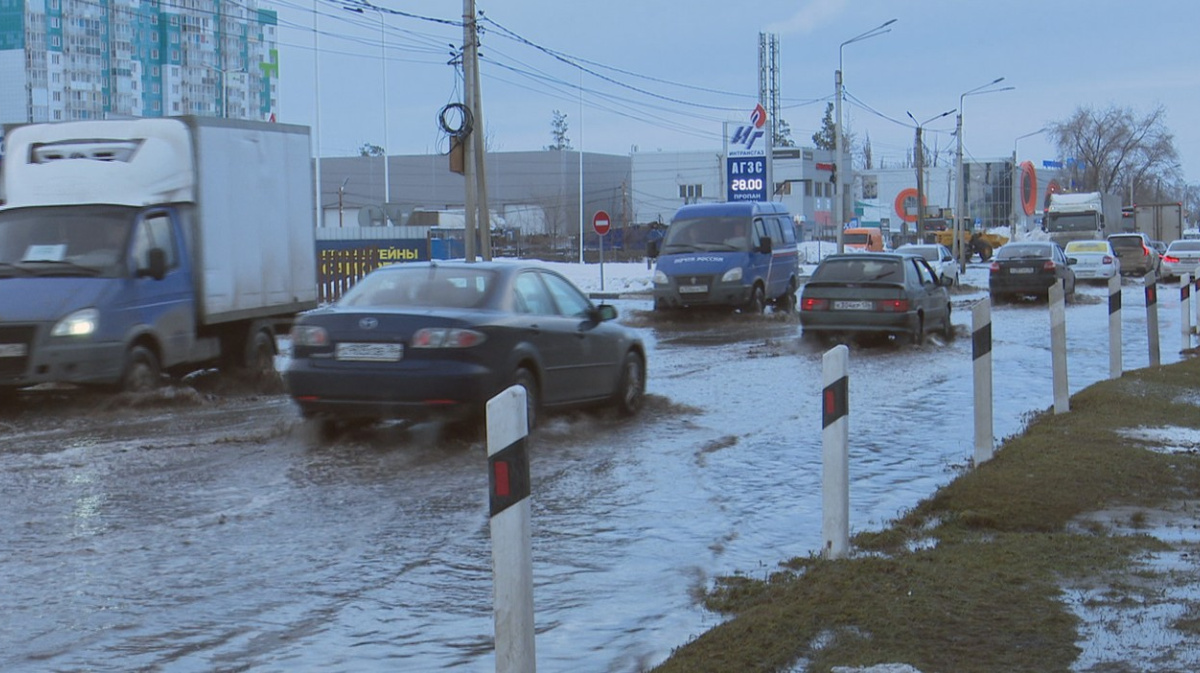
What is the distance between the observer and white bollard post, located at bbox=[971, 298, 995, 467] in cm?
926

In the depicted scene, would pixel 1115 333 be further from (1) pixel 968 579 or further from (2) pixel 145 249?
(1) pixel 968 579

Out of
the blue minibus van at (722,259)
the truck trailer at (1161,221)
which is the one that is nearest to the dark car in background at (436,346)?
the blue minibus van at (722,259)

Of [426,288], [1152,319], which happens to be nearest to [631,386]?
[426,288]

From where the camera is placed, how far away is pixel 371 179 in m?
109

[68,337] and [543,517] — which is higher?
[68,337]

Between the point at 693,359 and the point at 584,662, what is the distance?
46.6 ft

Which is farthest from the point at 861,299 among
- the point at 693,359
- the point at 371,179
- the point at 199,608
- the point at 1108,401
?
the point at 371,179

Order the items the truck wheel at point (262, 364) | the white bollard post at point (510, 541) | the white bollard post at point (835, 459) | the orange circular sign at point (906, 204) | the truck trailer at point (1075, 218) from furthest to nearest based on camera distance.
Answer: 1. the orange circular sign at point (906, 204)
2. the truck trailer at point (1075, 218)
3. the truck wheel at point (262, 364)
4. the white bollard post at point (835, 459)
5. the white bollard post at point (510, 541)

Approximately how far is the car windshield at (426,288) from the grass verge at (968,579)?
4.31 metres

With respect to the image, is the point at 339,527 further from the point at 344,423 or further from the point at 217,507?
the point at 344,423

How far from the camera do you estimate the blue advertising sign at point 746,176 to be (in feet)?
158

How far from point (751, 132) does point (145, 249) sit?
37.2 m

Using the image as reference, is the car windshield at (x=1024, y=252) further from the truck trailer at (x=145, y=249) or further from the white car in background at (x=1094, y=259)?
the truck trailer at (x=145, y=249)

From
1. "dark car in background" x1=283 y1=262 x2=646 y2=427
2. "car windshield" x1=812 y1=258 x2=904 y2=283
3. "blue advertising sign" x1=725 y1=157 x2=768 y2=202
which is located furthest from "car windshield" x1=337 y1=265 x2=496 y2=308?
A: "blue advertising sign" x1=725 y1=157 x2=768 y2=202
